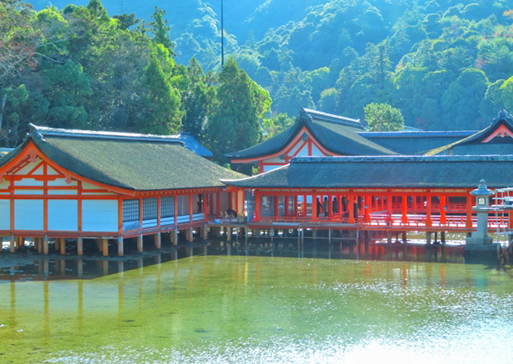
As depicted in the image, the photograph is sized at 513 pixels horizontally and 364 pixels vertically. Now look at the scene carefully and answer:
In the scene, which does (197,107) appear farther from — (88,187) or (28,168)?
(88,187)

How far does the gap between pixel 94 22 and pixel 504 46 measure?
3001 inches

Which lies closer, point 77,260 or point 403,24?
point 77,260

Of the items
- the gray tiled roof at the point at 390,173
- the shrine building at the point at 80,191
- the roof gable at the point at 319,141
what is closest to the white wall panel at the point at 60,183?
the shrine building at the point at 80,191

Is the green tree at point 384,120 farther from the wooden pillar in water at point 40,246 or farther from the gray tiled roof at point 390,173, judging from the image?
the wooden pillar in water at point 40,246

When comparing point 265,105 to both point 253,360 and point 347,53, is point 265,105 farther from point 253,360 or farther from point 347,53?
point 347,53

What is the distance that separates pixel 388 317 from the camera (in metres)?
22.0

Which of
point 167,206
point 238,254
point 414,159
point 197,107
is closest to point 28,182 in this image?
point 167,206

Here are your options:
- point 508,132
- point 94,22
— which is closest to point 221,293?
point 508,132

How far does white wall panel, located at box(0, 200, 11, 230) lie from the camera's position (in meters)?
35.2

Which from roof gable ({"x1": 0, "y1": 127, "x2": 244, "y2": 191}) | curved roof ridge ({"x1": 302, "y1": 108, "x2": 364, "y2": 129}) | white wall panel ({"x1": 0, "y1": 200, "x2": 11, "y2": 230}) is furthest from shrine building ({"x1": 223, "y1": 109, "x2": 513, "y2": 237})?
white wall panel ({"x1": 0, "y1": 200, "x2": 11, "y2": 230})

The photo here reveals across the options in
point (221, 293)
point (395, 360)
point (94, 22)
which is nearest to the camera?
point (395, 360)

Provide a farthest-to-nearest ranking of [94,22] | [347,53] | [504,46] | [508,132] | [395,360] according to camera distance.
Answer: [347,53], [504,46], [94,22], [508,132], [395,360]

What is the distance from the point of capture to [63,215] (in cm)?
3441

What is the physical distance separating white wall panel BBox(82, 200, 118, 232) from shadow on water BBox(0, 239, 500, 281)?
4.66 ft
